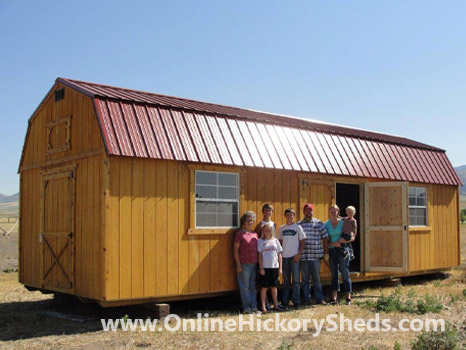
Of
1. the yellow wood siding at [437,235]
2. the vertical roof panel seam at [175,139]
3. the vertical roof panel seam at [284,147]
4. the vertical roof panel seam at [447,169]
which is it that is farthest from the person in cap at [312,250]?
the vertical roof panel seam at [447,169]

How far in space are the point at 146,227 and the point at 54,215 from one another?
2.20 m

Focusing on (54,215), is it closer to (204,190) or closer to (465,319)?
(204,190)

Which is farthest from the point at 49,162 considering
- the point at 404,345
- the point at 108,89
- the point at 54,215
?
the point at 404,345

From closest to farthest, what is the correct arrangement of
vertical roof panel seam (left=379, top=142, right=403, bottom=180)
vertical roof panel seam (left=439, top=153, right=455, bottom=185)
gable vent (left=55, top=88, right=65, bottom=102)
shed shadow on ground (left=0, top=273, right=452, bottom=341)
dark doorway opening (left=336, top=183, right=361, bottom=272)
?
shed shadow on ground (left=0, top=273, right=452, bottom=341)
gable vent (left=55, top=88, right=65, bottom=102)
vertical roof panel seam (left=379, top=142, right=403, bottom=180)
dark doorway opening (left=336, top=183, right=361, bottom=272)
vertical roof panel seam (left=439, top=153, right=455, bottom=185)

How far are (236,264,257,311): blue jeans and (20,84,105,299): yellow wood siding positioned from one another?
249cm

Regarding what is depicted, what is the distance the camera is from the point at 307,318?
952cm

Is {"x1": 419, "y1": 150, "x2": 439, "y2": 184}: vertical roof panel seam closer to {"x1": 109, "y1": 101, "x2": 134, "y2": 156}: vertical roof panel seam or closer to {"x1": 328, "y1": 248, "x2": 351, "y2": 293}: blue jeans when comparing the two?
{"x1": 328, "y1": 248, "x2": 351, "y2": 293}: blue jeans

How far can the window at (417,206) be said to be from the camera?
47.3ft

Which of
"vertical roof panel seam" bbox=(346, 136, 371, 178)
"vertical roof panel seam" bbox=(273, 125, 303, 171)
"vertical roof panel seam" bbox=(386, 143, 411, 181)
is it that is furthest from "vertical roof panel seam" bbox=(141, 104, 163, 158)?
"vertical roof panel seam" bbox=(386, 143, 411, 181)

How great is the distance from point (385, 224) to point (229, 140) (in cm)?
447

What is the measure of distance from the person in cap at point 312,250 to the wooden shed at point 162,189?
27.5 inches

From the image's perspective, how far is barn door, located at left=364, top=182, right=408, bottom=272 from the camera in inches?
508

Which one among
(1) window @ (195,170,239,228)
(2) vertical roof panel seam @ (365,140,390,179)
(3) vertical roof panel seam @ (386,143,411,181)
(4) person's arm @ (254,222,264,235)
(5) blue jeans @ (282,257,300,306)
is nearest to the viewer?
(1) window @ (195,170,239,228)

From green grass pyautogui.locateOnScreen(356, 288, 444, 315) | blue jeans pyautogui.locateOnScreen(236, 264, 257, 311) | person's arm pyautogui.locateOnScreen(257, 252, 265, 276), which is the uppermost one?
person's arm pyautogui.locateOnScreen(257, 252, 265, 276)
